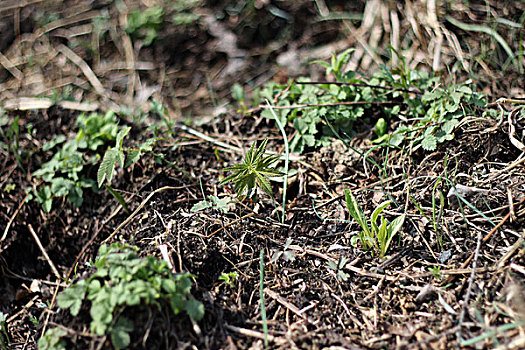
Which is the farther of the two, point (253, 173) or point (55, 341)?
point (253, 173)

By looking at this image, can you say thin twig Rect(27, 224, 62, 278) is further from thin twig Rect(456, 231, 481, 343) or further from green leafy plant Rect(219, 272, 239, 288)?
thin twig Rect(456, 231, 481, 343)

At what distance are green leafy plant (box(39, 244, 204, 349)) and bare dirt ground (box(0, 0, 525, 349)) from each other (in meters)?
0.05

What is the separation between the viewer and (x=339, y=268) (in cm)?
177

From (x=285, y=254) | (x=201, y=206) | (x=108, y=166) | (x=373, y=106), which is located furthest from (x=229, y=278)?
(x=373, y=106)

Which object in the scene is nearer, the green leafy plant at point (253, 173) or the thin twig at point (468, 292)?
the thin twig at point (468, 292)

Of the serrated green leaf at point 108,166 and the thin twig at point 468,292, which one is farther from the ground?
the serrated green leaf at point 108,166

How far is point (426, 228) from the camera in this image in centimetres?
185

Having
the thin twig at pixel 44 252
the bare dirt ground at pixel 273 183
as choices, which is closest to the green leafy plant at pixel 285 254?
the bare dirt ground at pixel 273 183

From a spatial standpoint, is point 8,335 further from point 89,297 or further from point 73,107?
point 73,107

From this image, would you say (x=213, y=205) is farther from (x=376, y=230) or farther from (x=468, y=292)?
(x=468, y=292)

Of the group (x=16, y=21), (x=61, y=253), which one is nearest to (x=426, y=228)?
(x=61, y=253)

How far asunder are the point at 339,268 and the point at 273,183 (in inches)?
23.8

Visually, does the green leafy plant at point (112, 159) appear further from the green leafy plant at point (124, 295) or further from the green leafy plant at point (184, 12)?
the green leafy plant at point (184, 12)

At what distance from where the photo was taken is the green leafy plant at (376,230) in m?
1.76
